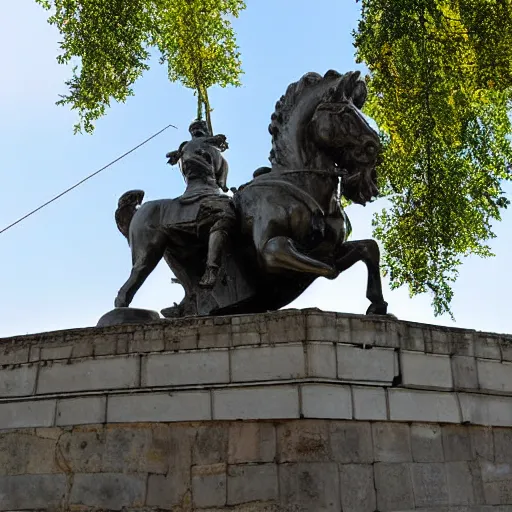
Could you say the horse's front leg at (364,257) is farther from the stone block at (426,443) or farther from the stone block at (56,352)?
the stone block at (56,352)

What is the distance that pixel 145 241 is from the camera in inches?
307

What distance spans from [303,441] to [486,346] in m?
1.76

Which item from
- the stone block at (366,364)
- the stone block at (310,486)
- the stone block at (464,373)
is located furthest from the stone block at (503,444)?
the stone block at (310,486)

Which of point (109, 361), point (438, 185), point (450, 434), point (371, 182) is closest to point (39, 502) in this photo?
point (109, 361)

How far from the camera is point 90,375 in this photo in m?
5.81

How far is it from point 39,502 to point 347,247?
3354 millimetres

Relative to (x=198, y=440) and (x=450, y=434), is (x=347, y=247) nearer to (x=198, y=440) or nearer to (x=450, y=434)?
(x=450, y=434)

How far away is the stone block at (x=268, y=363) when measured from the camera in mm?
5438

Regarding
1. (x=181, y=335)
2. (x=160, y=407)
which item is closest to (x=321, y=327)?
(x=181, y=335)

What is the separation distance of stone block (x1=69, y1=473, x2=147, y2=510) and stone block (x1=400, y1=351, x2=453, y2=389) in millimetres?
1970

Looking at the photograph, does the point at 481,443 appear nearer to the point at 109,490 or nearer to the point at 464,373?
the point at 464,373

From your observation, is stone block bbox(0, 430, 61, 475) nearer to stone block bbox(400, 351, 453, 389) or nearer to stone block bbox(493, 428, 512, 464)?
stone block bbox(400, 351, 453, 389)

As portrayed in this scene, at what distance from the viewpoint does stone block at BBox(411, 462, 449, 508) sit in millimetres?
5379

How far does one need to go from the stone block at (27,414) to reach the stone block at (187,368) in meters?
0.77
